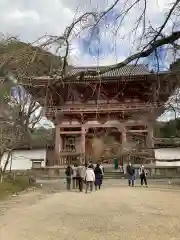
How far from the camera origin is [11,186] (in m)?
19.7

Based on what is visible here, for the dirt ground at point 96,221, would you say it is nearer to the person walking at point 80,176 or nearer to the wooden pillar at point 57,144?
the person walking at point 80,176

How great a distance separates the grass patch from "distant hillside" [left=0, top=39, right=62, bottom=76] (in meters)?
12.9

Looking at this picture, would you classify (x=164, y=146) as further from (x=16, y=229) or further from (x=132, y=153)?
(x=16, y=229)

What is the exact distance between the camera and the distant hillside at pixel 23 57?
390 centimetres

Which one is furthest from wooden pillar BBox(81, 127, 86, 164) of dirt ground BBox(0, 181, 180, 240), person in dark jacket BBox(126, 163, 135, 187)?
dirt ground BBox(0, 181, 180, 240)

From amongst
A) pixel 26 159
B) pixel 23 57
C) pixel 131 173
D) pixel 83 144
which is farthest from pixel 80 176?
pixel 26 159

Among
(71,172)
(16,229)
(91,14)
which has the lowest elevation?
(16,229)

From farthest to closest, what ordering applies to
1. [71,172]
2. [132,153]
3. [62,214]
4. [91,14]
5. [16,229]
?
[132,153]
[71,172]
[62,214]
[16,229]
[91,14]

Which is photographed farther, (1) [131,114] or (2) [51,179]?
(1) [131,114]

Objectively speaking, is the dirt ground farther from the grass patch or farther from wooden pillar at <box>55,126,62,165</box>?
wooden pillar at <box>55,126,62,165</box>

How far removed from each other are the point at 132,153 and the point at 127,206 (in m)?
16.1

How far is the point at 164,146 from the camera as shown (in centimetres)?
3222

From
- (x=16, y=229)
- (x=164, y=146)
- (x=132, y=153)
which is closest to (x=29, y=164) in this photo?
(x=132, y=153)

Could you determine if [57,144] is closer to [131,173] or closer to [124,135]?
[124,135]
